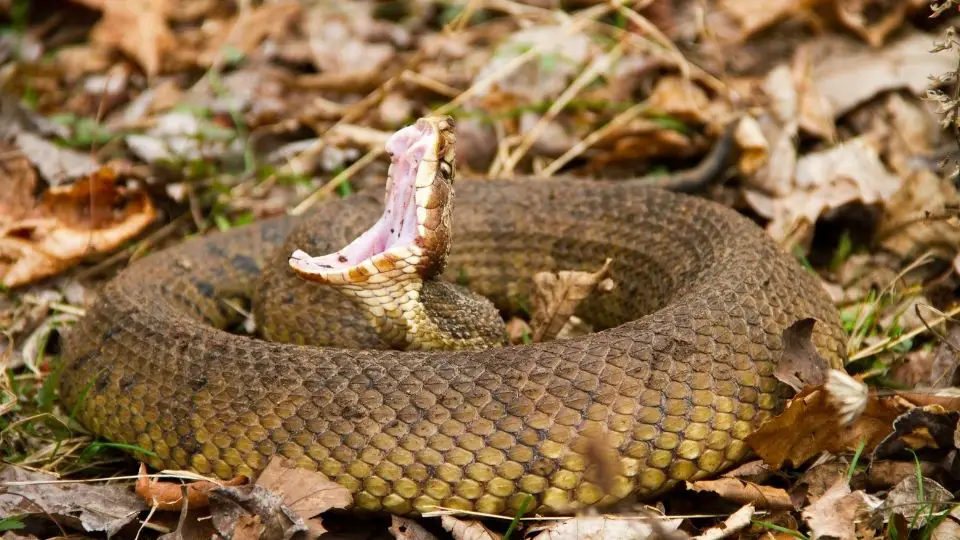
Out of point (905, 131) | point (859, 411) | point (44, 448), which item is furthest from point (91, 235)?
point (905, 131)

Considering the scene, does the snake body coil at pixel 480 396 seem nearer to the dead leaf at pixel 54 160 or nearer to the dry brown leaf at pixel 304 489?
the dry brown leaf at pixel 304 489

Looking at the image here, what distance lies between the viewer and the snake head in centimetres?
417

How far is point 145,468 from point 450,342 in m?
1.36

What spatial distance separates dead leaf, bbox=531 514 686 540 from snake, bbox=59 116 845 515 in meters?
0.07

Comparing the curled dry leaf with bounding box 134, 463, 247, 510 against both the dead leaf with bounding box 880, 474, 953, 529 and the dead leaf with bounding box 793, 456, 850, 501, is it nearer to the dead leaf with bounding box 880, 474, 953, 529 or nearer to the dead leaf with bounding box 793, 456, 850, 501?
the dead leaf with bounding box 793, 456, 850, 501

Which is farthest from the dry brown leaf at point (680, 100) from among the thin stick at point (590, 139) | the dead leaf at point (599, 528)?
the dead leaf at point (599, 528)

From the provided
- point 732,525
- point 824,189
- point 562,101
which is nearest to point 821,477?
point 732,525

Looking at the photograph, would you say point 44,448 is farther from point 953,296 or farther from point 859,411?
point 953,296

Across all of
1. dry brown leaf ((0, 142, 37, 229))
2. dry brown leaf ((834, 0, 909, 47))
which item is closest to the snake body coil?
dry brown leaf ((0, 142, 37, 229))

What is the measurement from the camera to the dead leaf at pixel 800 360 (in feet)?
12.9

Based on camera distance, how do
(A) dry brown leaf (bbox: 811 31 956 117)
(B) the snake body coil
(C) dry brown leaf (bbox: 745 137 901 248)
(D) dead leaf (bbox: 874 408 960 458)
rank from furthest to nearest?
(A) dry brown leaf (bbox: 811 31 956 117), (C) dry brown leaf (bbox: 745 137 901 248), (D) dead leaf (bbox: 874 408 960 458), (B) the snake body coil

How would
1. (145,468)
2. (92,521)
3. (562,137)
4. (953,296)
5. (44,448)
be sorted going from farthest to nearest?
1. (562,137)
2. (953,296)
3. (44,448)
4. (145,468)
5. (92,521)

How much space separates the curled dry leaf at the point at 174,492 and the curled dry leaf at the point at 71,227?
2.11 meters

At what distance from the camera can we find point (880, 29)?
719cm
